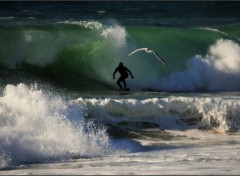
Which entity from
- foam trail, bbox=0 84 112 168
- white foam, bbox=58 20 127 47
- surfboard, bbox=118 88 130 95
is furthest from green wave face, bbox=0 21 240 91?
foam trail, bbox=0 84 112 168

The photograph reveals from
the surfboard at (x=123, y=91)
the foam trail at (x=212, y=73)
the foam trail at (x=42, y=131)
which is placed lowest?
the foam trail at (x=42, y=131)

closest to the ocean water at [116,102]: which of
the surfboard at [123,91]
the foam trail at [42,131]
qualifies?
the foam trail at [42,131]

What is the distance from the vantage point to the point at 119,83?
22.5m

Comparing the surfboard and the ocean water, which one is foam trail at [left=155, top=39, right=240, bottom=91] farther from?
the surfboard

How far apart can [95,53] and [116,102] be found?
26.2 ft

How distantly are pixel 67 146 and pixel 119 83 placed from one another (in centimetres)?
882

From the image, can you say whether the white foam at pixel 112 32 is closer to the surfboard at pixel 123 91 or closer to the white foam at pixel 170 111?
the surfboard at pixel 123 91

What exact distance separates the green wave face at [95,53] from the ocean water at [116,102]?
0.03 metres

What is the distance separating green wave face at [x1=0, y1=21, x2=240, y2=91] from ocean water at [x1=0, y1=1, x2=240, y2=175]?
0.10ft

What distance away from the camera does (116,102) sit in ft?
57.9

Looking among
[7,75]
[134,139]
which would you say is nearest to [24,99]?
[134,139]

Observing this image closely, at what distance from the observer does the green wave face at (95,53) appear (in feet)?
78.0

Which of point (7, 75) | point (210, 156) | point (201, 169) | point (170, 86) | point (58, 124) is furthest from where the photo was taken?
point (170, 86)

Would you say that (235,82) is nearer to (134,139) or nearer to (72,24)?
(72,24)
